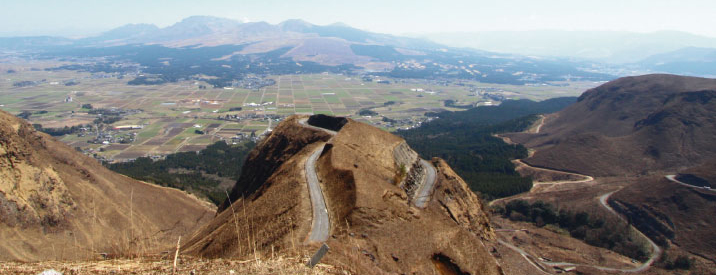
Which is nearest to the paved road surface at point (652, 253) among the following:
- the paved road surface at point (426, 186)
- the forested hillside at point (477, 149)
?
the forested hillside at point (477, 149)

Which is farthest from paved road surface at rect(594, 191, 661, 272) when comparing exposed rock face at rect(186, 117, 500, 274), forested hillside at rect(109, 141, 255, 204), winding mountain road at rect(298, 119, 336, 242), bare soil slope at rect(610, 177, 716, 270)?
forested hillside at rect(109, 141, 255, 204)

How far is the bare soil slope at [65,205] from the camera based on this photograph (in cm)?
4147

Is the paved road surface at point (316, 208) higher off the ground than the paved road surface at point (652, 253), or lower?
higher

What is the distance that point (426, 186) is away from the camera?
44719mm

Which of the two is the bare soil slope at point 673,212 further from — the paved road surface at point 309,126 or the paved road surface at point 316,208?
the paved road surface at point 316,208

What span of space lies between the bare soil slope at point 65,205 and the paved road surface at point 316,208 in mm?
15813

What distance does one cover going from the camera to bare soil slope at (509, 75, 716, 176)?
9556 cm

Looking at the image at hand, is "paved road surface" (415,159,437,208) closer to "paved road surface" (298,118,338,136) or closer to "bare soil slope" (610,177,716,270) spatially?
"paved road surface" (298,118,338,136)

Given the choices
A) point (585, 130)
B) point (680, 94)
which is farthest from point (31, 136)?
point (680, 94)

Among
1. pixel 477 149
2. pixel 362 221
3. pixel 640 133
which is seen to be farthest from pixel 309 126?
pixel 640 133

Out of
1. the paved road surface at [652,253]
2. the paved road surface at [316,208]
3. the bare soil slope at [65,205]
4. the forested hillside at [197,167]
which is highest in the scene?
the paved road surface at [316,208]

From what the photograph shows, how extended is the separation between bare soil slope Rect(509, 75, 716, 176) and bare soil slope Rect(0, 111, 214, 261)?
88670 millimetres

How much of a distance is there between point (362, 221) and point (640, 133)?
372 feet

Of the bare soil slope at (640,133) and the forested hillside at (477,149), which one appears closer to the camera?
the forested hillside at (477,149)
